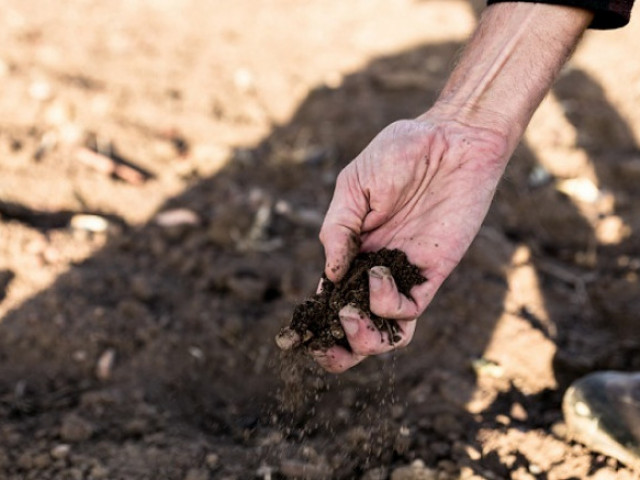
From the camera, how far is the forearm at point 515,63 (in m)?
1.86

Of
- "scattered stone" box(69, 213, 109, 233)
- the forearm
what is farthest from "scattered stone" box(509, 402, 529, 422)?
"scattered stone" box(69, 213, 109, 233)

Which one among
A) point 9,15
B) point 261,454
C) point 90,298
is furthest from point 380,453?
point 9,15

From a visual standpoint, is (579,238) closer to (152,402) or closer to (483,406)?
(483,406)

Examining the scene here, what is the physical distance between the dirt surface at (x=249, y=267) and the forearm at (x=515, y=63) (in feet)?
2.51

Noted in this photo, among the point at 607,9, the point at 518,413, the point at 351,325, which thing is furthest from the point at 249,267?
the point at 607,9

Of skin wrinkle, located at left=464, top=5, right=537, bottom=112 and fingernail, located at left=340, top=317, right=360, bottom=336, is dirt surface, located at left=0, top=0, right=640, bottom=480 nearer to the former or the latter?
fingernail, located at left=340, top=317, right=360, bottom=336

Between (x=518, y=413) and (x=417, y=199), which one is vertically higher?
(x=417, y=199)

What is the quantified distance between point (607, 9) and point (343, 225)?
0.89 meters

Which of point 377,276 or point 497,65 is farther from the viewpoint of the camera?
point 497,65

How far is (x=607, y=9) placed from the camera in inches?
70.0

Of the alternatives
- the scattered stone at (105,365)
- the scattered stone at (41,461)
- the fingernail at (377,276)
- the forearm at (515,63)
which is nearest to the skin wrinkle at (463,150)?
the forearm at (515,63)

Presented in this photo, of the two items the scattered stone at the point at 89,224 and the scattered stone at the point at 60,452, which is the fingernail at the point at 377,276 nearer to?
the scattered stone at the point at 60,452

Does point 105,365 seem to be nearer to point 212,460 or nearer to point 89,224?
point 212,460

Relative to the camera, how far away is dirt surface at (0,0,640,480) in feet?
6.32
